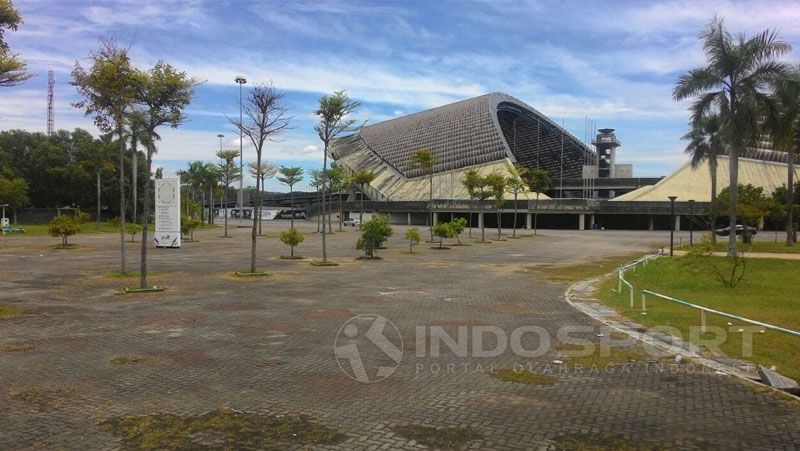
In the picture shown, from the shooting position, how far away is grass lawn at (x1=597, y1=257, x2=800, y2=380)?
333 inches

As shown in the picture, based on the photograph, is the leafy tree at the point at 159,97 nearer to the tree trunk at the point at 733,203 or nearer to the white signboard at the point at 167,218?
the white signboard at the point at 167,218

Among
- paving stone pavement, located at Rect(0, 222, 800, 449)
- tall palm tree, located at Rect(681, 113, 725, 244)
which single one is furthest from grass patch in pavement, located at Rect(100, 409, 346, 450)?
tall palm tree, located at Rect(681, 113, 725, 244)

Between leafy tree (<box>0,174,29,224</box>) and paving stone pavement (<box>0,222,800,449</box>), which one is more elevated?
leafy tree (<box>0,174,29,224</box>)

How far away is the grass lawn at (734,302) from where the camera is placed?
8447mm

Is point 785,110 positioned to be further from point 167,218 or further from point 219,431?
point 167,218

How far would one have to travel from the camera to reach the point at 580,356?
324 inches

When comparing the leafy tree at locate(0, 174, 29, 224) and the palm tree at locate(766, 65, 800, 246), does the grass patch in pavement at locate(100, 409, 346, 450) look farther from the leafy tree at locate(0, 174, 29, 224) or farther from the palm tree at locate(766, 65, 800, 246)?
the leafy tree at locate(0, 174, 29, 224)

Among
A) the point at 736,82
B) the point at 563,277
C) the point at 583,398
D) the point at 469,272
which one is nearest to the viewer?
the point at 583,398

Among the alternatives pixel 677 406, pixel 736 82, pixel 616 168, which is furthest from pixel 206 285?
pixel 616 168

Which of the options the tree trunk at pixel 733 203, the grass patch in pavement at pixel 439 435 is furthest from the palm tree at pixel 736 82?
the grass patch in pavement at pixel 439 435

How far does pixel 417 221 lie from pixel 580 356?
8168 centimetres

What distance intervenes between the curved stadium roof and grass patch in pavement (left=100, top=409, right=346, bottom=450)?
8520cm

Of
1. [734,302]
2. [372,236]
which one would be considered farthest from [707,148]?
[734,302]

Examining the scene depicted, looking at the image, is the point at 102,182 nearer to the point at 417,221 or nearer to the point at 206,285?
the point at 417,221
